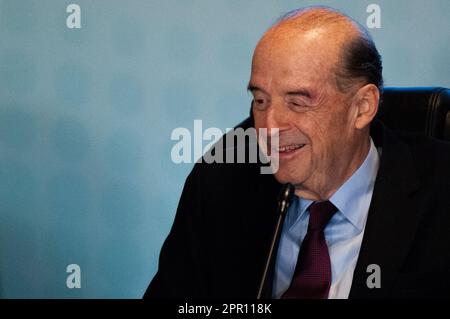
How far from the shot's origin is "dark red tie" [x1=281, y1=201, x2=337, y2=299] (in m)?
1.51

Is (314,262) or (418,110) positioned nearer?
(314,262)

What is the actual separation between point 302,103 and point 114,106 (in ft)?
3.52

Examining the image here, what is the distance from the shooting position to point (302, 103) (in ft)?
4.98

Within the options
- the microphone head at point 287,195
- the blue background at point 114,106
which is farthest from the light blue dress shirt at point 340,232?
the blue background at point 114,106

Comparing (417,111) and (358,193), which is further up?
(417,111)

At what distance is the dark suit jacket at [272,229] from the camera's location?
58.6 inches

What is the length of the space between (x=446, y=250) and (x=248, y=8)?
114cm

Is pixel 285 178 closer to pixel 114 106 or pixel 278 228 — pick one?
pixel 278 228

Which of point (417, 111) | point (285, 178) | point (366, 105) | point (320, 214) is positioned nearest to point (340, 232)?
point (320, 214)

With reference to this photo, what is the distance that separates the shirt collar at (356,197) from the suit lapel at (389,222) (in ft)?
0.14

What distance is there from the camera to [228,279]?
1.63 meters
